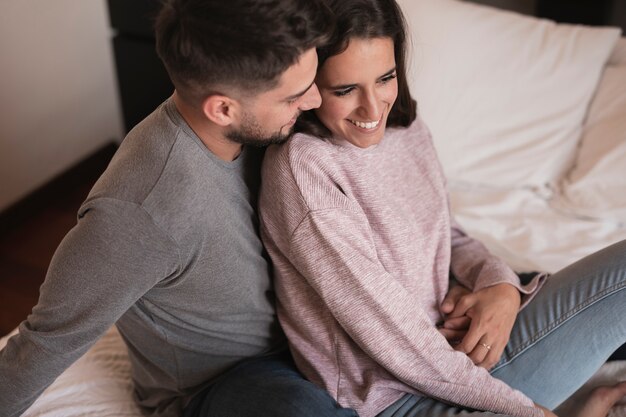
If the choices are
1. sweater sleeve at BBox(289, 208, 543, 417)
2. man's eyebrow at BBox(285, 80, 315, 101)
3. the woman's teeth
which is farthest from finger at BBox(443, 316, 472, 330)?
man's eyebrow at BBox(285, 80, 315, 101)


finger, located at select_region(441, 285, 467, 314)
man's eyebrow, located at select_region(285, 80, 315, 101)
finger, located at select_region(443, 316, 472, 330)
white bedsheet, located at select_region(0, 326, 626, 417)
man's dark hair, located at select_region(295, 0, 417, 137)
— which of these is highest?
man's dark hair, located at select_region(295, 0, 417, 137)

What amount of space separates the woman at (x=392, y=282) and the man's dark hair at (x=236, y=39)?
100 mm

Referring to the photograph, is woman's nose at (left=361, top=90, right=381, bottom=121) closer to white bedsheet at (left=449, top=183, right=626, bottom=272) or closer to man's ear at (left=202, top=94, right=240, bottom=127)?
man's ear at (left=202, top=94, right=240, bottom=127)

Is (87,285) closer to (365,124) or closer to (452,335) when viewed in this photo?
(365,124)

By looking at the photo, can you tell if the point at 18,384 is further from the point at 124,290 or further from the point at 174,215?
the point at 174,215

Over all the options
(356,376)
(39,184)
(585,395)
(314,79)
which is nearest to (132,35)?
(39,184)

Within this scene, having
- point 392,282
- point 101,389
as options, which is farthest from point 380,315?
point 101,389

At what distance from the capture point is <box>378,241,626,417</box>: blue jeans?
1.24m

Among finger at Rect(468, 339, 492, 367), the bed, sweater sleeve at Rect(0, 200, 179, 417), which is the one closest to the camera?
sweater sleeve at Rect(0, 200, 179, 417)

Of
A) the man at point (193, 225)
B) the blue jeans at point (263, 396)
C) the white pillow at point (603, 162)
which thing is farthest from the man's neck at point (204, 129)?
the white pillow at point (603, 162)

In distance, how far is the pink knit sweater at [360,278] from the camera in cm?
108

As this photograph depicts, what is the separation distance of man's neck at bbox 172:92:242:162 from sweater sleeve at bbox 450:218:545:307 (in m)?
0.55

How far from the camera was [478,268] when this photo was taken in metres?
1.37

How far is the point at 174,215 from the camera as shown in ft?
3.28
